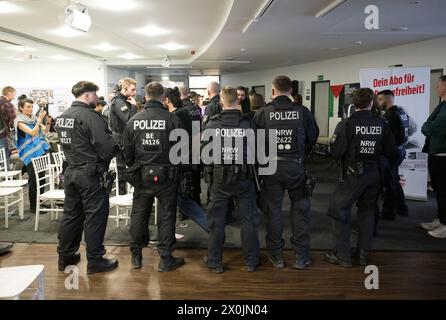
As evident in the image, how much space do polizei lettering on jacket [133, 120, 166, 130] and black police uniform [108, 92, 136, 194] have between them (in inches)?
45.6

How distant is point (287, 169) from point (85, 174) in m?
1.74

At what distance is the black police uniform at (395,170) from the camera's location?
4.18 m

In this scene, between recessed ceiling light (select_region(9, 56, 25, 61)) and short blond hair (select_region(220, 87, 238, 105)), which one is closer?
short blond hair (select_region(220, 87, 238, 105))

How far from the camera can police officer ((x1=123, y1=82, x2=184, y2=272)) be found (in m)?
2.94

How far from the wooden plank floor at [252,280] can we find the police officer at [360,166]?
0.26m

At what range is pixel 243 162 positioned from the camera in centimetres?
292

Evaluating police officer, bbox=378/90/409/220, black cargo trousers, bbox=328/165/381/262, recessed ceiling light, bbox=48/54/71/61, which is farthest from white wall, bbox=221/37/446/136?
recessed ceiling light, bbox=48/54/71/61

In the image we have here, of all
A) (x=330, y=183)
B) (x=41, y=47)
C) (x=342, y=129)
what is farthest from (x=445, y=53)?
(x=41, y=47)

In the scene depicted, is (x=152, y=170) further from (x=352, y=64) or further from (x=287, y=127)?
(x=352, y=64)

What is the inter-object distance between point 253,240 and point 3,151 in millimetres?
3838

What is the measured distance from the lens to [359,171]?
3000 mm

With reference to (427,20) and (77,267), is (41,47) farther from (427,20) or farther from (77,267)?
(427,20)

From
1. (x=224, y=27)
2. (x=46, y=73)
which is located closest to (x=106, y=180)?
(x=224, y=27)

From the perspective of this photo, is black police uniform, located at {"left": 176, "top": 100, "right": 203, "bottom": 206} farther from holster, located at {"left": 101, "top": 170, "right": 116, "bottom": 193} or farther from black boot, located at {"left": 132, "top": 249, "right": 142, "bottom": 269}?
black boot, located at {"left": 132, "top": 249, "right": 142, "bottom": 269}
